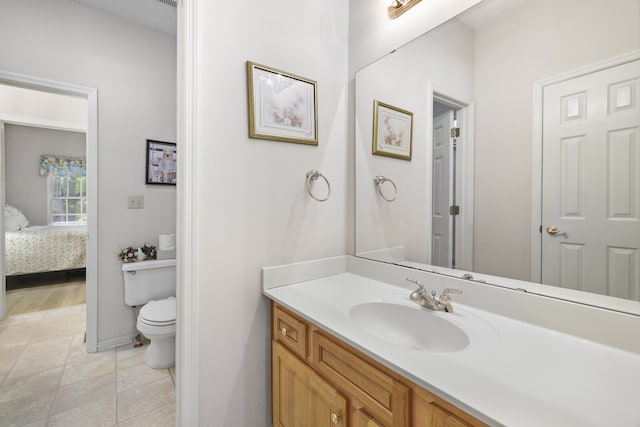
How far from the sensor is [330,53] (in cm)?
153

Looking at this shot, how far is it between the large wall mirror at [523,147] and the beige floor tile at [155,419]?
4.62 feet

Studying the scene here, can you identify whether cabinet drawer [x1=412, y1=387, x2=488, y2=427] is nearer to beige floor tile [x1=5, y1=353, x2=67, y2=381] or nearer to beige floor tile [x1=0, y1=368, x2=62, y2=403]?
beige floor tile [x1=0, y1=368, x2=62, y2=403]

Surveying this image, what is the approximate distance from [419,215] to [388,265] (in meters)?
0.28

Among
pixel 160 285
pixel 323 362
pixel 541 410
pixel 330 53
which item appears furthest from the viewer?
pixel 160 285

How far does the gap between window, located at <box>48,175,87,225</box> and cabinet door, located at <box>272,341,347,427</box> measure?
18.4ft

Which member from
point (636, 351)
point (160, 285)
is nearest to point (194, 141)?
point (636, 351)

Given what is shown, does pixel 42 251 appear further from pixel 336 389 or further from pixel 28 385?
pixel 336 389

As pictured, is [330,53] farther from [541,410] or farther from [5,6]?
[5,6]

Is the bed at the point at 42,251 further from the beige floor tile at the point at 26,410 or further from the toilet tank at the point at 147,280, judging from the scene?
the beige floor tile at the point at 26,410

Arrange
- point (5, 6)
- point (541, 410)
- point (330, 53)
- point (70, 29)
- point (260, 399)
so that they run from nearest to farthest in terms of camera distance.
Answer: point (541, 410) < point (260, 399) < point (330, 53) < point (5, 6) < point (70, 29)

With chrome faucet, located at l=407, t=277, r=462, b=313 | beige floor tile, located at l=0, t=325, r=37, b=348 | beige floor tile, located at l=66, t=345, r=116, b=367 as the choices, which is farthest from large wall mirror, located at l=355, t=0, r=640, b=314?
beige floor tile, located at l=0, t=325, r=37, b=348

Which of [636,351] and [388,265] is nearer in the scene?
[636,351]

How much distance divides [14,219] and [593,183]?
21.0 feet

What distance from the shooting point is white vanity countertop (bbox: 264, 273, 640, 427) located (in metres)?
0.52
